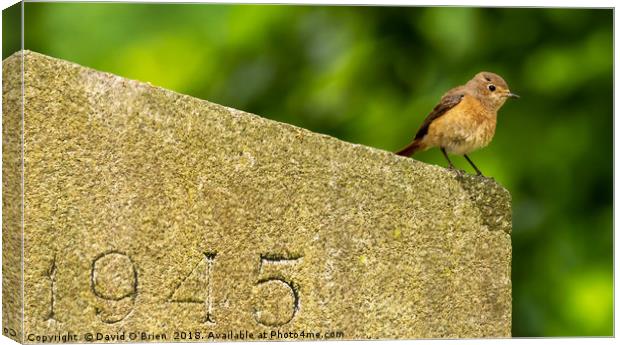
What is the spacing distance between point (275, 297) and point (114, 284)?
553 mm

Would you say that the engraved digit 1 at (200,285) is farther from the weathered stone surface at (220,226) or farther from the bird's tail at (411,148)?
the bird's tail at (411,148)

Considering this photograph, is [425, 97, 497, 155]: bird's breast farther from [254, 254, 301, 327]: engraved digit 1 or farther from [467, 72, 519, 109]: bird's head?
[254, 254, 301, 327]: engraved digit 1

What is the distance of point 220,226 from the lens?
427 centimetres

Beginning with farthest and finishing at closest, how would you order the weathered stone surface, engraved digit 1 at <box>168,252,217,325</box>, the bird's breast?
the bird's breast, engraved digit 1 at <box>168,252,217,325</box>, the weathered stone surface

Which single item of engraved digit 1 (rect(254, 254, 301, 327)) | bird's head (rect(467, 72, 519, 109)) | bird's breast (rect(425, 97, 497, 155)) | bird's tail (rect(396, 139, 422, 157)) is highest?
bird's head (rect(467, 72, 519, 109))

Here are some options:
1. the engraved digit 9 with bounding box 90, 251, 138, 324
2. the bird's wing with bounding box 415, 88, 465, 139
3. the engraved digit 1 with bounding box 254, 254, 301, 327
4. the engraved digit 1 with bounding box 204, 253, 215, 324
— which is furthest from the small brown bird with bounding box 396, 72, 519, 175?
the engraved digit 9 with bounding box 90, 251, 138, 324

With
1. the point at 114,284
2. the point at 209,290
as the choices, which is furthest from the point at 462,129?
the point at 114,284

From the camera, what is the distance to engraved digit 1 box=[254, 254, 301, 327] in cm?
434

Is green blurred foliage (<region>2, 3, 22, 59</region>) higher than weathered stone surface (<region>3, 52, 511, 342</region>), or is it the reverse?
green blurred foliage (<region>2, 3, 22, 59</region>)

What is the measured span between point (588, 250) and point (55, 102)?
2265 millimetres

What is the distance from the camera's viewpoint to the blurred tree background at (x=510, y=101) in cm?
511

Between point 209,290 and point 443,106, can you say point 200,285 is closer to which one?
point 209,290

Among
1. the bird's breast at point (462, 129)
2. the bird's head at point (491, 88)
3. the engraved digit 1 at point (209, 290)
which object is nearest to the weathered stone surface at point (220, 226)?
the engraved digit 1 at point (209, 290)

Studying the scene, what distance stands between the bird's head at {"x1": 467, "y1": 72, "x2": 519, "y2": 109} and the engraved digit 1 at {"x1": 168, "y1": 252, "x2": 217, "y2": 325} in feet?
4.83
